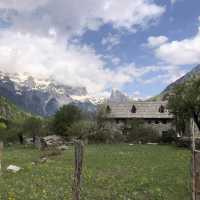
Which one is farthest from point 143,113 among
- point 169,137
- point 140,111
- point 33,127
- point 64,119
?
point 33,127

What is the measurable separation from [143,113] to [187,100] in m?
48.2

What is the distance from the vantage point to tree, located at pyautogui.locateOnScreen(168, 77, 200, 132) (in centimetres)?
5122

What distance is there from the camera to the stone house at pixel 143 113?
99688 millimetres

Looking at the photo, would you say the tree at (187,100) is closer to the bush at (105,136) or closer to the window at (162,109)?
the bush at (105,136)

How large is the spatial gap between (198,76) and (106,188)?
35010 mm

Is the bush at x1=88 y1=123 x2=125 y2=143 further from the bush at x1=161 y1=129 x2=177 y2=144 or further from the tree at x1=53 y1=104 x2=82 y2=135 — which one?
the tree at x1=53 y1=104 x2=82 y2=135

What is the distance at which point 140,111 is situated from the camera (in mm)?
102312

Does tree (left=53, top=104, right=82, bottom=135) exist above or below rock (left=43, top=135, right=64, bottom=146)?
above

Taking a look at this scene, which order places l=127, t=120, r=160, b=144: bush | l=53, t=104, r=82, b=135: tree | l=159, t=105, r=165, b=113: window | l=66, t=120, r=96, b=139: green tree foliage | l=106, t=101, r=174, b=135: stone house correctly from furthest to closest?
1. l=159, t=105, r=165, b=113: window
2. l=106, t=101, r=174, b=135: stone house
3. l=53, t=104, r=82, b=135: tree
4. l=66, t=120, r=96, b=139: green tree foliage
5. l=127, t=120, r=160, b=144: bush

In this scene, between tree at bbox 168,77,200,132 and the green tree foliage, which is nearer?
tree at bbox 168,77,200,132

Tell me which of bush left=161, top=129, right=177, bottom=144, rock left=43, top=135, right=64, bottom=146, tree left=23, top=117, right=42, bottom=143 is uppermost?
tree left=23, top=117, right=42, bottom=143

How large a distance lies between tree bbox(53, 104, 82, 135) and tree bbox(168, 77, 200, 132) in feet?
113

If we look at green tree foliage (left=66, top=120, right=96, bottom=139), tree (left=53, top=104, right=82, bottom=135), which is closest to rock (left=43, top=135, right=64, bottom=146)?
green tree foliage (left=66, top=120, right=96, bottom=139)

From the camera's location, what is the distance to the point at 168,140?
7200 centimetres
